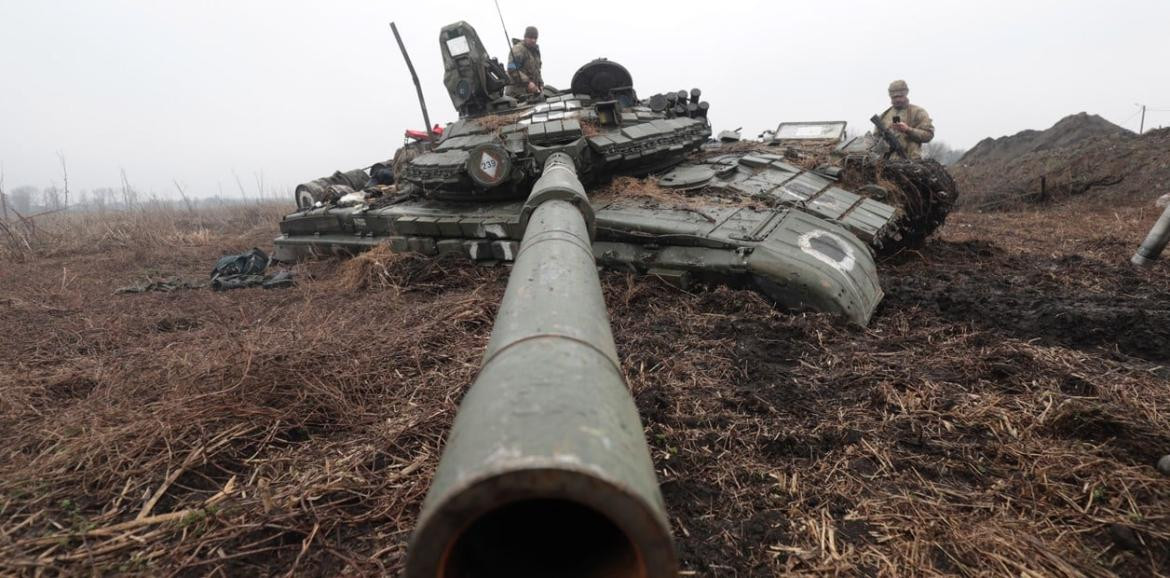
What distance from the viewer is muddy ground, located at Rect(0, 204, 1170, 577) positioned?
7.11ft

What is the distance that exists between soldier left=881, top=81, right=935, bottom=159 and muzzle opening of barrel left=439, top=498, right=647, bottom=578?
9298 mm

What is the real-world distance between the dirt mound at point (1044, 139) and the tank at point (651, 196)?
17861mm

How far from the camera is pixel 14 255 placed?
10.0 m

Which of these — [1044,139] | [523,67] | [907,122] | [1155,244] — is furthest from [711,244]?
[1044,139]

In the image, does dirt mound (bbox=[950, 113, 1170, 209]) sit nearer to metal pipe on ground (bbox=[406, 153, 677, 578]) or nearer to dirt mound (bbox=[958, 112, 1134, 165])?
dirt mound (bbox=[958, 112, 1134, 165])

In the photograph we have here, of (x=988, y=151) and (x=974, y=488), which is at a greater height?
(x=974, y=488)

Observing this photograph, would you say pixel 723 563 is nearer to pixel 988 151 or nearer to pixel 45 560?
pixel 45 560

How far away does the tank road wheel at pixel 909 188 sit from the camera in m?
7.22

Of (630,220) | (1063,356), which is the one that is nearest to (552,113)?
(630,220)

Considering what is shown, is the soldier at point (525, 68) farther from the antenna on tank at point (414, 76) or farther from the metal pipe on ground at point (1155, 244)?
the metal pipe on ground at point (1155, 244)

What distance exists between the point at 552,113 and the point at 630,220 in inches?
80.3

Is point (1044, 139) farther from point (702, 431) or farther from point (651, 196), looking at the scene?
point (702, 431)

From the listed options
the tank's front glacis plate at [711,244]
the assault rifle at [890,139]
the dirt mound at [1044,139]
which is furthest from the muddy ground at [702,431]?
the dirt mound at [1044,139]

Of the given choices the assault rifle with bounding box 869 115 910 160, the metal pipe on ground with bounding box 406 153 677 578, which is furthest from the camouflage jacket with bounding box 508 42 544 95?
the metal pipe on ground with bounding box 406 153 677 578
